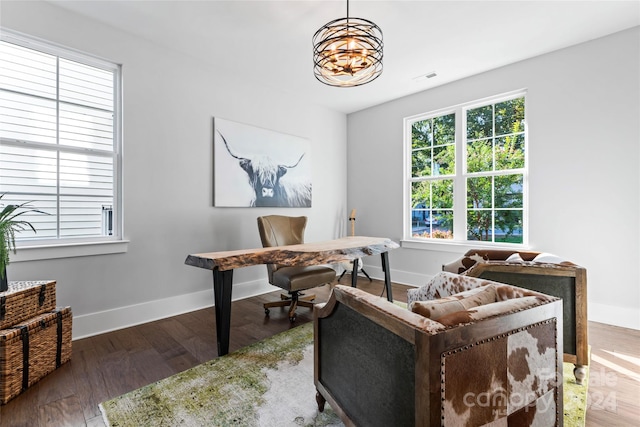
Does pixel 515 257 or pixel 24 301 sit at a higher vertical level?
pixel 515 257

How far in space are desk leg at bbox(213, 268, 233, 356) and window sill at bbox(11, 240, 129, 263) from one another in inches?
47.5

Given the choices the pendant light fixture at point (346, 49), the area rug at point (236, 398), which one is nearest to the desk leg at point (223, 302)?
the area rug at point (236, 398)

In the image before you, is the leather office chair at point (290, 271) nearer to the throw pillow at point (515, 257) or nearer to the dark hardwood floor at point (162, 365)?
the dark hardwood floor at point (162, 365)

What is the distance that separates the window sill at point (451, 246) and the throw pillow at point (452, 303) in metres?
2.60

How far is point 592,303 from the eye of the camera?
2.99m

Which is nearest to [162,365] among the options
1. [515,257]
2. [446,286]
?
[446,286]

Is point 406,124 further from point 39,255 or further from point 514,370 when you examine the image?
point 39,255

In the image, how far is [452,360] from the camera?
88 cm

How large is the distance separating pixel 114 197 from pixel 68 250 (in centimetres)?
57

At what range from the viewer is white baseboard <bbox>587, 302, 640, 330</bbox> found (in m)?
2.77

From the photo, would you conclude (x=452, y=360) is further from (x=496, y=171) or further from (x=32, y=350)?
(x=496, y=171)

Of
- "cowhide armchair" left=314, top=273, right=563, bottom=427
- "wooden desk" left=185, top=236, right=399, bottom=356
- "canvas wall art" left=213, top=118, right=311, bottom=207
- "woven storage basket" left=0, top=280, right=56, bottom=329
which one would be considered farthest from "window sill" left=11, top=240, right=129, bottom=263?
"cowhide armchair" left=314, top=273, right=563, bottom=427

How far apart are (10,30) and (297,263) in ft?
9.17

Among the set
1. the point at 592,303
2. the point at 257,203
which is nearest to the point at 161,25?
the point at 257,203
